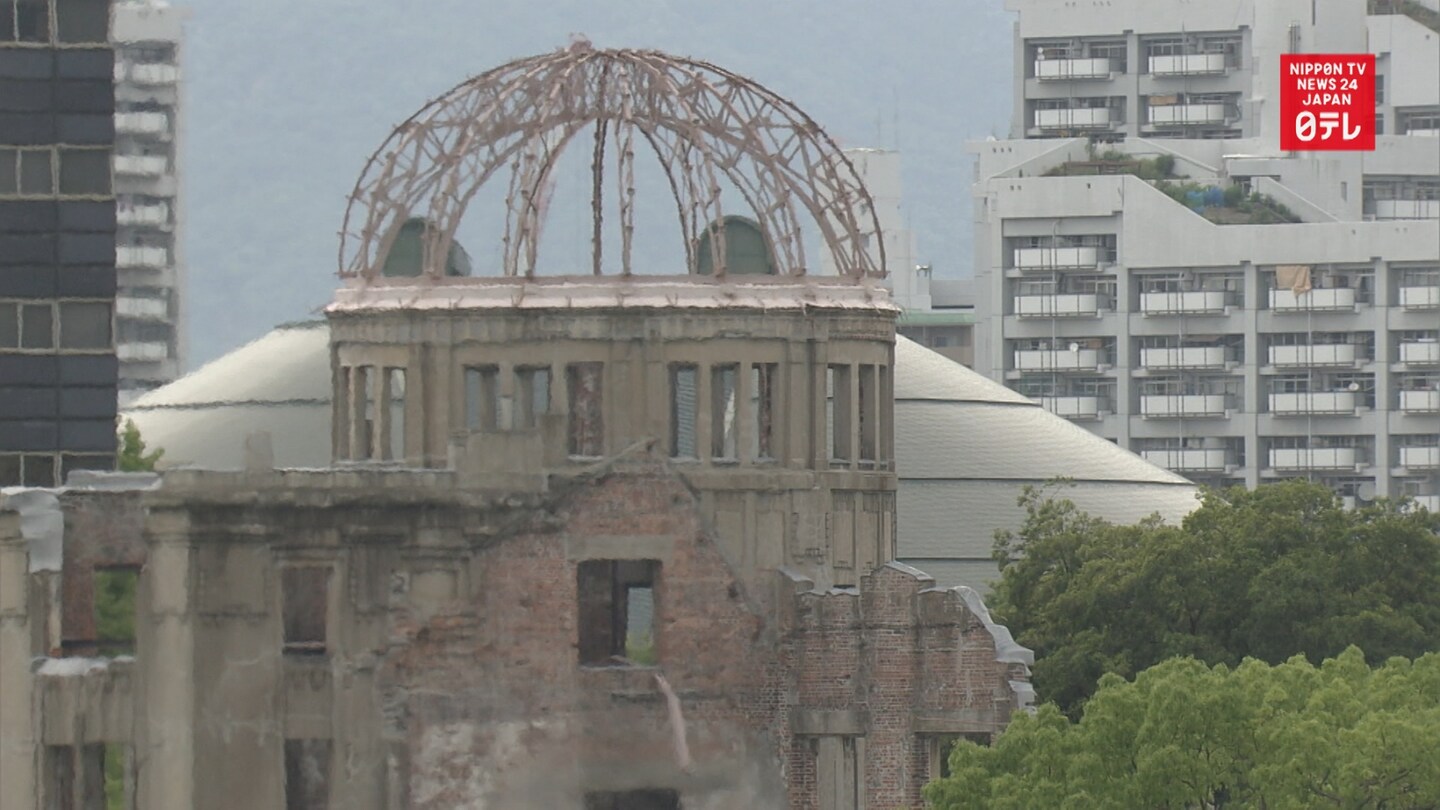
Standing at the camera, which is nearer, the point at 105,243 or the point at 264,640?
the point at 264,640

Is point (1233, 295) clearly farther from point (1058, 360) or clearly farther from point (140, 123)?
point (140, 123)

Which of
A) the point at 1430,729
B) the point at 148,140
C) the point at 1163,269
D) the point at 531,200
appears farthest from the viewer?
the point at 148,140

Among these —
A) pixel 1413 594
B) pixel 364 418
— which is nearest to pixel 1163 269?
pixel 1413 594

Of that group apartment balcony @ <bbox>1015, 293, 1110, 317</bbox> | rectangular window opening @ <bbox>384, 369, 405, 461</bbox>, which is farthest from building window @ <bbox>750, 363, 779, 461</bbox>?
apartment balcony @ <bbox>1015, 293, 1110, 317</bbox>

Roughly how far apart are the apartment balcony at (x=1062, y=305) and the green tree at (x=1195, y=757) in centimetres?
9549

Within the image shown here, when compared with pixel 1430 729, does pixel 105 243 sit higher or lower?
higher

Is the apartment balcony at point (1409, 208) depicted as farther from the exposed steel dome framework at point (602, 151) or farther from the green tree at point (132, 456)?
the exposed steel dome framework at point (602, 151)

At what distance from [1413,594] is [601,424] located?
28.2 m

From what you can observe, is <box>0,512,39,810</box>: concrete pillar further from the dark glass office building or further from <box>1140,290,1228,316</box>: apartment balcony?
<box>1140,290,1228,316</box>: apartment balcony

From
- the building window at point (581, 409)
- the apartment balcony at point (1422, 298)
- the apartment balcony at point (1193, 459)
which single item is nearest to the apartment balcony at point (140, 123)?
the apartment balcony at point (1193, 459)

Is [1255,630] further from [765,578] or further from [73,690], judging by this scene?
[73,690]

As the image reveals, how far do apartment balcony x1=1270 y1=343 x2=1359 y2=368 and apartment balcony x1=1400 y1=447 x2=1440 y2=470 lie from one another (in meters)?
3.56

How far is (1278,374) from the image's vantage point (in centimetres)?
15525

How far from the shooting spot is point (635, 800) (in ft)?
207
